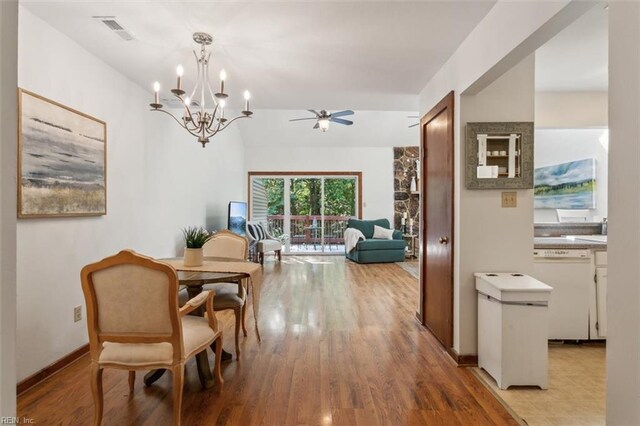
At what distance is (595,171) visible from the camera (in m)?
3.81

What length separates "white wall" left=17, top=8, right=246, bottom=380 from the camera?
2201 mm

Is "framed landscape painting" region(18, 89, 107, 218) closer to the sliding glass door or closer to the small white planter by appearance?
the small white planter

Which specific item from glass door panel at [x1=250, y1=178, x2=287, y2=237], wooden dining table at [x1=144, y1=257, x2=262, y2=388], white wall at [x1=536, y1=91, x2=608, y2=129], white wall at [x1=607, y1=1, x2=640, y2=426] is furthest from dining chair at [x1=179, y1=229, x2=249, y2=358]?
glass door panel at [x1=250, y1=178, x2=287, y2=237]

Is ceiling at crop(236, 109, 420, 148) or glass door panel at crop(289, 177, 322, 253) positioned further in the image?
glass door panel at crop(289, 177, 322, 253)

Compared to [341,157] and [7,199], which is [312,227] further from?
[7,199]

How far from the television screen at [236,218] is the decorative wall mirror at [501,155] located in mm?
4572

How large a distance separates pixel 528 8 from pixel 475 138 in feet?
3.23

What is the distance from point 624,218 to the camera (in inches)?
38.9

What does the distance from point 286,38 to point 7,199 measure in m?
2.15

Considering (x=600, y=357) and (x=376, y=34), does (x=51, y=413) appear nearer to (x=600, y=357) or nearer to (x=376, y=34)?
(x=376, y=34)

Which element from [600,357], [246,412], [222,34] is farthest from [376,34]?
[600,357]

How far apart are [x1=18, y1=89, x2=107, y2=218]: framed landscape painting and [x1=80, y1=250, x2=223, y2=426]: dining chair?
3.21 ft

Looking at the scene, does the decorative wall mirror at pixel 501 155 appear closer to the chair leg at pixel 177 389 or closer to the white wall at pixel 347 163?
the chair leg at pixel 177 389

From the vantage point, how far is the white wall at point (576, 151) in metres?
3.76
